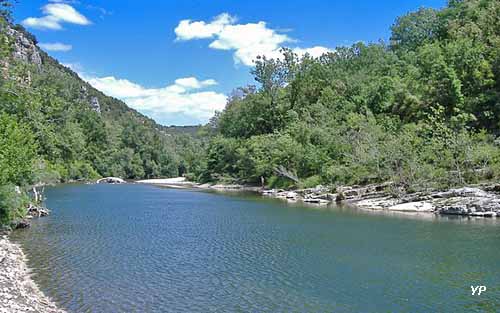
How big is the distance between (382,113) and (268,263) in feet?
201

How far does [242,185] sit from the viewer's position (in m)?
104

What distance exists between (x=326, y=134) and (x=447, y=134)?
26120 millimetres

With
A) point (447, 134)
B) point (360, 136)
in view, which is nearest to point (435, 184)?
point (447, 134)

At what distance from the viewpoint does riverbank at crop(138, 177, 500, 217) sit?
1829 inches

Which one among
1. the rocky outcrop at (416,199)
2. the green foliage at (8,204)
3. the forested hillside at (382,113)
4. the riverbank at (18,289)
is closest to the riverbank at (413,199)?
the rocky outcrop at (416,199)

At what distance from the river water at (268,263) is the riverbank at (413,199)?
336 centimetres

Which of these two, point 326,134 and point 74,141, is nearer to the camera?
point 326,134

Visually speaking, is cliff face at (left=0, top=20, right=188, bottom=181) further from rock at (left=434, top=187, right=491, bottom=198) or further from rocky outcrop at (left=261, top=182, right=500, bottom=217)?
rock at (left=434, top=187, right=491, bottom=198)

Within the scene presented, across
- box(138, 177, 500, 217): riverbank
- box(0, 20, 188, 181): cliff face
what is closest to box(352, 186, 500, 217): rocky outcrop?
box(138, 177, 500, 217): riverbank

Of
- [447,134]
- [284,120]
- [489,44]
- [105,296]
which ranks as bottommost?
[105,296]

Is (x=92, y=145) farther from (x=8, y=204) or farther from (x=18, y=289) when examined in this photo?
(x=18, y=289)

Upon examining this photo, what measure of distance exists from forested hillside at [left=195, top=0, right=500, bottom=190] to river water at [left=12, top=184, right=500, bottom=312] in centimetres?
1520

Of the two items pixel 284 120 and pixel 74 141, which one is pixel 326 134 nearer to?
pixel 284 120

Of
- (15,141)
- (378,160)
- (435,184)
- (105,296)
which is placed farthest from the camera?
Answer: (378,160)
